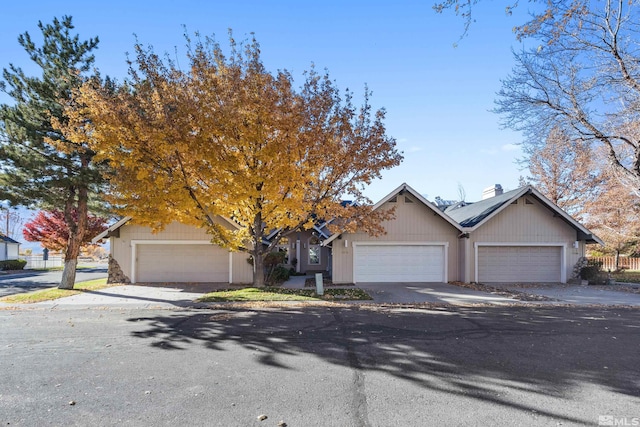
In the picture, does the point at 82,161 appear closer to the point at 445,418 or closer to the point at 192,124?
the point at 192,124

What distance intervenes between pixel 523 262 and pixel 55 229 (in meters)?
30.4

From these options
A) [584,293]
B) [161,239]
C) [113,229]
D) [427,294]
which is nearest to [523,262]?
[584,293]

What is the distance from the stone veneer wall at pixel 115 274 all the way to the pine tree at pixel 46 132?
2.28 m

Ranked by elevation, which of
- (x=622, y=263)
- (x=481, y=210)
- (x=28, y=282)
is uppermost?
(x=481, y=210)

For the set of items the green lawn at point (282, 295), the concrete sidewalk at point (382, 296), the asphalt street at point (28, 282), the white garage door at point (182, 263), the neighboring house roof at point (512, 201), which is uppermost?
the neighboring house roof at point (512, 201)

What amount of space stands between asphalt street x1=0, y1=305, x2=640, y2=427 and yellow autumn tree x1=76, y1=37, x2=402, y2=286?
4806 mm

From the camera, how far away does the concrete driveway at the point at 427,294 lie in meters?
12.8

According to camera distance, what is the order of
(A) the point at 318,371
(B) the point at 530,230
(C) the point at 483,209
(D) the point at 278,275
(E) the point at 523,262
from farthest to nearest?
(C) the point at 483,209 < (D) the point at 278,275 < (E) the point at 523,262 < (B) the point at 530,230 < (A) the point at 318,371

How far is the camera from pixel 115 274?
17953 mm

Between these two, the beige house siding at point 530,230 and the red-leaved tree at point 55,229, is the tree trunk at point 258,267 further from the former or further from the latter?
the red-leaved tree at point 55,229

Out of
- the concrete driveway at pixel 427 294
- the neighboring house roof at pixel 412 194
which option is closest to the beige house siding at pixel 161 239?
the neighboring house roof at pixel 412 194

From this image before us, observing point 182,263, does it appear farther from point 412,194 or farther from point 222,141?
point 412,194

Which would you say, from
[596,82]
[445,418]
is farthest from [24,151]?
[596,82]

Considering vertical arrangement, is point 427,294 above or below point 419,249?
below
